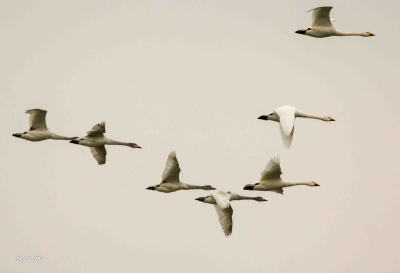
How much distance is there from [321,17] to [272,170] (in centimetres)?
621

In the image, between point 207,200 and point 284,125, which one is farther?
point 207,200

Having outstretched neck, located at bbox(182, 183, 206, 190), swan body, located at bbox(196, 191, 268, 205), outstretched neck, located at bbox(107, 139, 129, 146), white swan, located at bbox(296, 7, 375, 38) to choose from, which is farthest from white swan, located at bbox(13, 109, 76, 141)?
white swan, located at bbox(296, 7, 375, 38)

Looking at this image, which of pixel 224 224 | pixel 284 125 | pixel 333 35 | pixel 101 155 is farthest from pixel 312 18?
pixel 101 155

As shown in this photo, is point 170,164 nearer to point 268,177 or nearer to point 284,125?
point 268,177

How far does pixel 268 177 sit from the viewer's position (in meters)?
48.5

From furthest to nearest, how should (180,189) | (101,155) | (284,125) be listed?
(101,155)
(180,189)
(284,125)

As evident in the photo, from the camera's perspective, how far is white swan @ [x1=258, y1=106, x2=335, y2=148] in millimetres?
43031

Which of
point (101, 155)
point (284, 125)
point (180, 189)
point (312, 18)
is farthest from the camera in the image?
point (101, 155)

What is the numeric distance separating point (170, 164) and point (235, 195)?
3.54 m

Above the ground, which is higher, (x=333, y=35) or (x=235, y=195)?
(x=333, y=35)

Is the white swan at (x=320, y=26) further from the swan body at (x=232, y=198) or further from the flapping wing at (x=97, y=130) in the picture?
the flapping wing at (x=97, y=130)

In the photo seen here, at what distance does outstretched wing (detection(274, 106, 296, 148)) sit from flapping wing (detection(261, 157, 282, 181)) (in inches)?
106

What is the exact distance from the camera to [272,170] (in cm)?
4812

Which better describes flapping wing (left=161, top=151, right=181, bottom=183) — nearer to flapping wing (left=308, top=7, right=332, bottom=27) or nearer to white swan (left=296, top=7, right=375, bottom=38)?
white swan (left=296, top=7, right=375, bottom=38)
